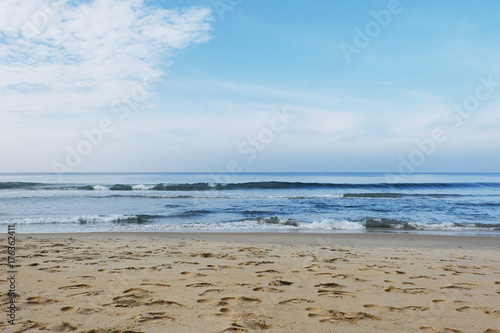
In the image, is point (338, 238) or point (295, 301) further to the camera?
point (338, 238)

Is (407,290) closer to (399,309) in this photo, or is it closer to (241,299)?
(399,309)

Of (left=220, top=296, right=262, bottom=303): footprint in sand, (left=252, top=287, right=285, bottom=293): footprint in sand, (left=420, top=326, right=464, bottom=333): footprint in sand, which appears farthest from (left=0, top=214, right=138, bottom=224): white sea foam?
(left=420, top=326, right=464, bottom=333): footprint in sand

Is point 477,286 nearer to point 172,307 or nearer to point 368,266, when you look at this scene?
point 368,266

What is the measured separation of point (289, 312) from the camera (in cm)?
331

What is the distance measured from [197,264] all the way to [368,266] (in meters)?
2.83

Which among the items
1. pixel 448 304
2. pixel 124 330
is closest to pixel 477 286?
pixel 448 304

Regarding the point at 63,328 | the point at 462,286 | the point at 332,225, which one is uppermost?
the point at 63,328

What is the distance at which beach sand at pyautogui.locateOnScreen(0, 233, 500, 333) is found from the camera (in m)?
3.04

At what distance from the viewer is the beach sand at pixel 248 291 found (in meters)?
3.04

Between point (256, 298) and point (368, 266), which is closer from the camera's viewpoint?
point (256, 298)

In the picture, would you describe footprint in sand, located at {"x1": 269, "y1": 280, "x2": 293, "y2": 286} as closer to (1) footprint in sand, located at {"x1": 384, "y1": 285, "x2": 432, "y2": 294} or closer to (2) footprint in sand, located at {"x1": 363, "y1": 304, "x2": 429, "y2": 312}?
(2) footprint in sand, located at {"x1": 363, "y1": 304, "x2": 429, "y2": 312}

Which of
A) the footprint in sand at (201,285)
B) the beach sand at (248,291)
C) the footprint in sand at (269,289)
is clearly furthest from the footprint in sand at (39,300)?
the footprint in sand at (269,289)

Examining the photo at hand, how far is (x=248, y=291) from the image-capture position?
396 centimetres

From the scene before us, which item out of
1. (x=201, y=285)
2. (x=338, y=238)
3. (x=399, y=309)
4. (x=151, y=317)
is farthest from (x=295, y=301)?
(x=338, y=238)
